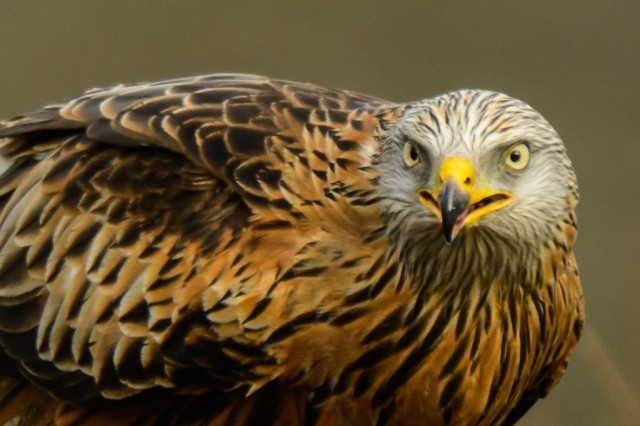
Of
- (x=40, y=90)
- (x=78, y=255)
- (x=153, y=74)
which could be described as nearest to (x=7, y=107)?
(x=40, y=90)

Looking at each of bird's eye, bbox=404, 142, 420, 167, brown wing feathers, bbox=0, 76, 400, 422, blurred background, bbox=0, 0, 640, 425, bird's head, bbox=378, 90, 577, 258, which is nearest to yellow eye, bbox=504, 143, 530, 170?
bird's head, bbox=378, 90, 577, 258

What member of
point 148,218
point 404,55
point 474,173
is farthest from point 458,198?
point 404,55

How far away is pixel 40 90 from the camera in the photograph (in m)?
12.2

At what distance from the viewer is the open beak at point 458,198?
217 inches

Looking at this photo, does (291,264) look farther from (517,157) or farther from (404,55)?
(404,55)

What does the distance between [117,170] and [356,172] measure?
3.08ft

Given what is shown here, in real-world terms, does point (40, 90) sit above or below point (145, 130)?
below

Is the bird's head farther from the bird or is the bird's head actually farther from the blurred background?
the blurred background

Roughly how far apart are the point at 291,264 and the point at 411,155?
0.60 meters

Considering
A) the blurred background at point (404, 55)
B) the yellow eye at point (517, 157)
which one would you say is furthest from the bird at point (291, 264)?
the blurred background at point (404, 55)

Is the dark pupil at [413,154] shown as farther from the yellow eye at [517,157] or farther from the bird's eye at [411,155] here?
the yellow eye at [517,157]

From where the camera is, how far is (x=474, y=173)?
5.63 m

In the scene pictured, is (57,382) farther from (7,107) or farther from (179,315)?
(7,107)

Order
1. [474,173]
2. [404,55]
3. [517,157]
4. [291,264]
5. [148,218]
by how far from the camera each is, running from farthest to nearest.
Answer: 1. [404,55]
2. [148,218]
3. [291,264]
4. [517,157]
5. [474,173]
